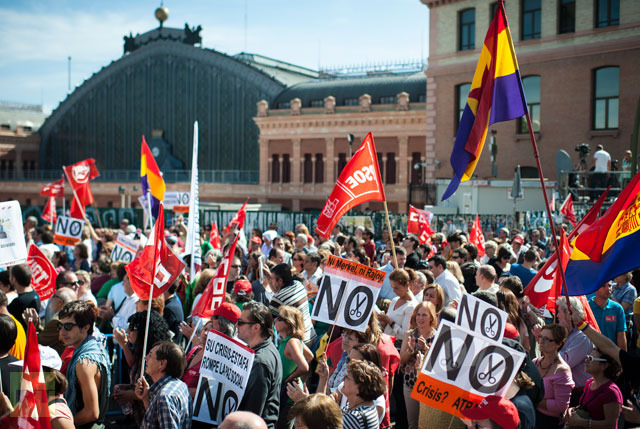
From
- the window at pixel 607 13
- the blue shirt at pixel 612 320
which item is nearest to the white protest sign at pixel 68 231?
the blue shirt at pixel 612 320

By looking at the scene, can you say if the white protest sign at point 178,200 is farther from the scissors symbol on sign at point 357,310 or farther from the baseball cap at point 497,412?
the baseball cap at point 497,412

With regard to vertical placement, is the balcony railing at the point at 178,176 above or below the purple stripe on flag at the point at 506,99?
below

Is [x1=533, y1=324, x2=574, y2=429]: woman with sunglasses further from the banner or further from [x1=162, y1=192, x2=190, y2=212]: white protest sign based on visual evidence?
[x1=162, y1=192, x2=190, y2=212]: white protest sign

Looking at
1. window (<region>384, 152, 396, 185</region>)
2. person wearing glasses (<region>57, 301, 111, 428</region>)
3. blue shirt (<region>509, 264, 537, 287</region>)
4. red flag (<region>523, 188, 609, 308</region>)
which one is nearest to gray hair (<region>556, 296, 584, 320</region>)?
red flag (<region>523, 188, 609, 308</region>)

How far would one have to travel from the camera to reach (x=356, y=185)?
984 cm

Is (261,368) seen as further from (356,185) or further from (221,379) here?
(356,185)

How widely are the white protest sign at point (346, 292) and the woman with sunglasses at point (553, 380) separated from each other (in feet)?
5.23

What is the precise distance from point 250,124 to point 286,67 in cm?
872

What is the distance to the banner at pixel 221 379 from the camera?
5223 millimetres

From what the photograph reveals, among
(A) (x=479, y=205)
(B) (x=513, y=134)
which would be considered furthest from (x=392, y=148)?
(A) (x=479, y=205)

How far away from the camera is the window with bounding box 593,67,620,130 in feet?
94.2

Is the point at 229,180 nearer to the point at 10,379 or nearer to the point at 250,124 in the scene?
the point at 250,124

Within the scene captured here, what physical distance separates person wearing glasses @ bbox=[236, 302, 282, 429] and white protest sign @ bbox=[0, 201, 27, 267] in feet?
14.9

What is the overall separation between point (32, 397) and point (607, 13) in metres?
29.2
